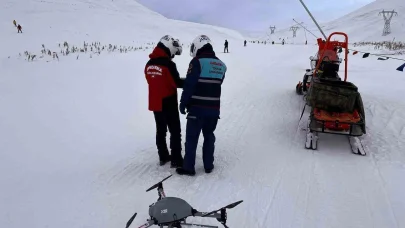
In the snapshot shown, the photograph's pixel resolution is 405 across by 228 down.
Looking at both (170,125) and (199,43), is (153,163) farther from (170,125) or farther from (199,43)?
(199,43)

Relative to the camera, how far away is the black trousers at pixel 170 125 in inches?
194

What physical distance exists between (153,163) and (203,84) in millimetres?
1706

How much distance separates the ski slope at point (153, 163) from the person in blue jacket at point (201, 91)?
0.64m

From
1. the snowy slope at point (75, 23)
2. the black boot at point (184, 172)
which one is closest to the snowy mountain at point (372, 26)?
the snowy slope at point (75, 23)

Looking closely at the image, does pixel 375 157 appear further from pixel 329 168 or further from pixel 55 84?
pixel 55 84

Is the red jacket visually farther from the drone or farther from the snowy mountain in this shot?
the snowy mountain

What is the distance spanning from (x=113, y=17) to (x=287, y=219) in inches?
1794

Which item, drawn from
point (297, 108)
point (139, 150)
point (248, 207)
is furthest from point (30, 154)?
point (297, 108)

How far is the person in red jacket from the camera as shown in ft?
15.3

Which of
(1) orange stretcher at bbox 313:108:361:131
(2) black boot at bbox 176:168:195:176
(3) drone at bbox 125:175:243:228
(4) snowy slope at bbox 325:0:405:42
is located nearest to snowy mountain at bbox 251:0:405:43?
Answer: (4) snowy slope at bbox 325:0:405:42

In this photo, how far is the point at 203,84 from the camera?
446 centimetres

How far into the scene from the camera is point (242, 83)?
1162 centimetres

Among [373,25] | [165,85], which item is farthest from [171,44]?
[373,25]

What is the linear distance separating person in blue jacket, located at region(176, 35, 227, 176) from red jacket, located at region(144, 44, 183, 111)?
0.33 metres
